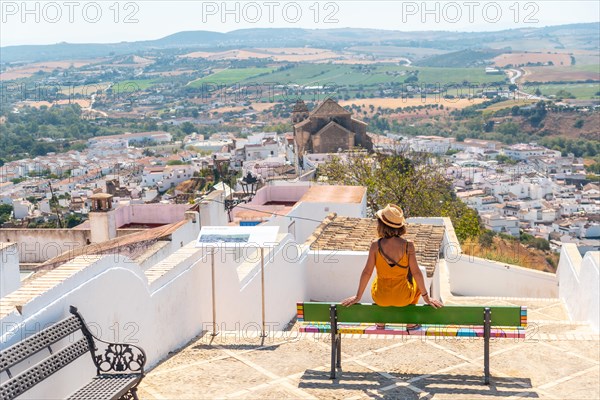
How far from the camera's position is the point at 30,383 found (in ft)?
12.9

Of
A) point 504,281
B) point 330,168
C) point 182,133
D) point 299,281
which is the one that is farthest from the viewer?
point 182,133

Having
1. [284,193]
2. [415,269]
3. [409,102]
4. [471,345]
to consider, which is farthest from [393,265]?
[409,102]

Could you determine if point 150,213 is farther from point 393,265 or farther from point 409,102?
point 409,102

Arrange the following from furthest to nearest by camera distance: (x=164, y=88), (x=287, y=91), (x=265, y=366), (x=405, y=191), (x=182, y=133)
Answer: (x=164, y=88)
(x=287, y=91)
(x=182, y=133)
(x=405, y=191)
(x=265, y=366)

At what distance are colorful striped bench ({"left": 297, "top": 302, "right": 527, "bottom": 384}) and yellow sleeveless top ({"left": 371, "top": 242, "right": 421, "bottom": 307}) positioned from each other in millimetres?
45

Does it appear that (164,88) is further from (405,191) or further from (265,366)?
(265,366)

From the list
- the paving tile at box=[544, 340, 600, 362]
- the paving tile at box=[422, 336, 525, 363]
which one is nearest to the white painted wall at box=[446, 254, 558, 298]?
the paving tile at box=[544, 340, 600, 362]

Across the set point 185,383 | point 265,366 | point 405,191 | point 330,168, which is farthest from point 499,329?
point 330,168

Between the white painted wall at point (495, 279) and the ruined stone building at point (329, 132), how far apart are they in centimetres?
3797

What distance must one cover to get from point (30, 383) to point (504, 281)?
9.69 meters

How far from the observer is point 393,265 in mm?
5113

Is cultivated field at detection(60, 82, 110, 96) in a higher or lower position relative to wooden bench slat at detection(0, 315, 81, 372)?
higher

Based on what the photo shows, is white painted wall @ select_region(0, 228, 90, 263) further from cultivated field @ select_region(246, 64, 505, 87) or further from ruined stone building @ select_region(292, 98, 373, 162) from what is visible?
cultivated field @ select_region(246, 64, 505, 87)

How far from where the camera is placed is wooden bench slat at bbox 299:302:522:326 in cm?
515
